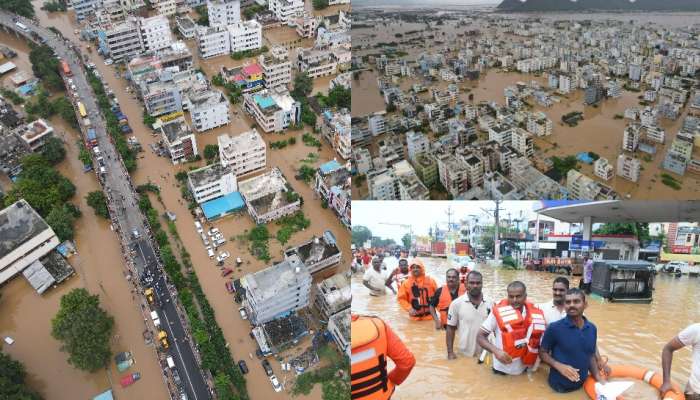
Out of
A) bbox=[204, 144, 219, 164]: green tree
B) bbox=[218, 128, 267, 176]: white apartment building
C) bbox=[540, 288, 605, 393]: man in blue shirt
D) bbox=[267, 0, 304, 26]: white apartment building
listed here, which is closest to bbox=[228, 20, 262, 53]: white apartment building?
bbox=[267, 0, 304, 26]: white apartment building

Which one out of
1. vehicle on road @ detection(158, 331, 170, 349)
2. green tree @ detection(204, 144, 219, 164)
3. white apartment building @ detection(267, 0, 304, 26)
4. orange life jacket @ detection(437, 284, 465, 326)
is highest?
white apartment building @ detection(267, 0, 304, 26)

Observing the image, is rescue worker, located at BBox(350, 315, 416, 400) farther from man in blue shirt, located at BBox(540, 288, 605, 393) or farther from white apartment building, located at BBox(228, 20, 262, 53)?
white apartment building, located at BBox(228, 20, 262, 53)

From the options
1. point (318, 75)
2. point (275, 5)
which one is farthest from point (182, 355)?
point (275, 5)

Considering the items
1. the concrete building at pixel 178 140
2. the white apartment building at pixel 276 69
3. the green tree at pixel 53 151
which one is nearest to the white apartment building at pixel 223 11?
the white apartment building at pixel 276 69

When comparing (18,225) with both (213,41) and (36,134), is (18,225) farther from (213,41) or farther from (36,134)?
(213,41)

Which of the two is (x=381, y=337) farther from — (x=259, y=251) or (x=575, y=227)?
(x=259, y=251)

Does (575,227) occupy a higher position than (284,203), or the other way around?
(575,227)

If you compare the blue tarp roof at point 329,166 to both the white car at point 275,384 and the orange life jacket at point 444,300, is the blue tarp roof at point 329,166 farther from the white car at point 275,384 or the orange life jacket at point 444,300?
the orange life jacket at point 444,300
